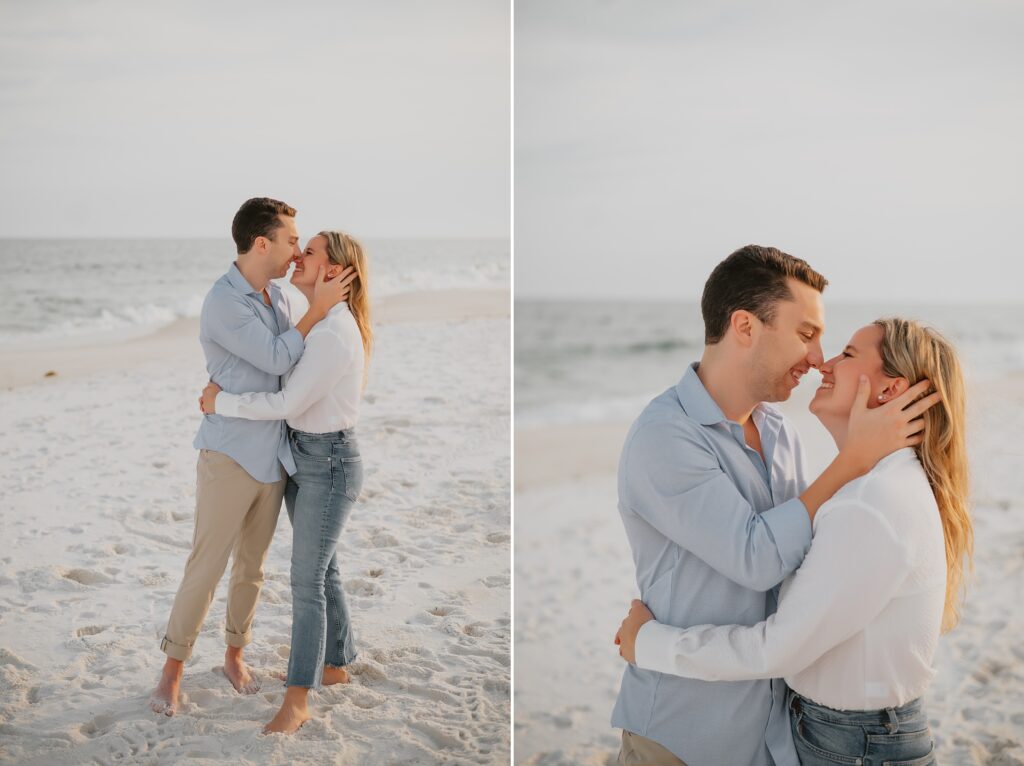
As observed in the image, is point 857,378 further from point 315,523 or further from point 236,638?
point 236,638

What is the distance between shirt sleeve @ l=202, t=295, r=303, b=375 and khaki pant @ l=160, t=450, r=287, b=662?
266mm

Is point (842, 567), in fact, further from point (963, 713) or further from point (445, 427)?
point (445, 427)

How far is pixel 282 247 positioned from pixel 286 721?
1192mm

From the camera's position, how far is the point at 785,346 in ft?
5.35

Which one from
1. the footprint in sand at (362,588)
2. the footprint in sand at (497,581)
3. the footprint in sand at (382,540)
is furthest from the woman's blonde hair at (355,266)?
the footprint in sand at (382,540)

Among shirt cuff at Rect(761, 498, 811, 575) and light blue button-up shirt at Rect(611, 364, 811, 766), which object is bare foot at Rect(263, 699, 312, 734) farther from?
shirt cuff at Rect(761, 498, 811, 575)

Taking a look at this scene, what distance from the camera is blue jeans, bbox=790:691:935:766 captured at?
1.45 metres

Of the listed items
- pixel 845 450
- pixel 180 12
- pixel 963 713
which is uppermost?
pixel 180 12

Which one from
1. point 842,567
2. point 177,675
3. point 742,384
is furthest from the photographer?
point 177,675

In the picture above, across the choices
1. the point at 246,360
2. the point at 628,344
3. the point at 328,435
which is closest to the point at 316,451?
the point at 328,435

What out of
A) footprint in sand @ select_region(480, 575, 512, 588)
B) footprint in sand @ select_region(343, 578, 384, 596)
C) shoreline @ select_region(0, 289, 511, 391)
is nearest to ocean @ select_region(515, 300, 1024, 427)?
shoreline @ select_region(0, 289, 511, 391)

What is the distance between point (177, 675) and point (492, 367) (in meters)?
5.48

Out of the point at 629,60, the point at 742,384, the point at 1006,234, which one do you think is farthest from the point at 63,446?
the point at 1006,234

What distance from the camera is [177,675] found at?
267 cm
